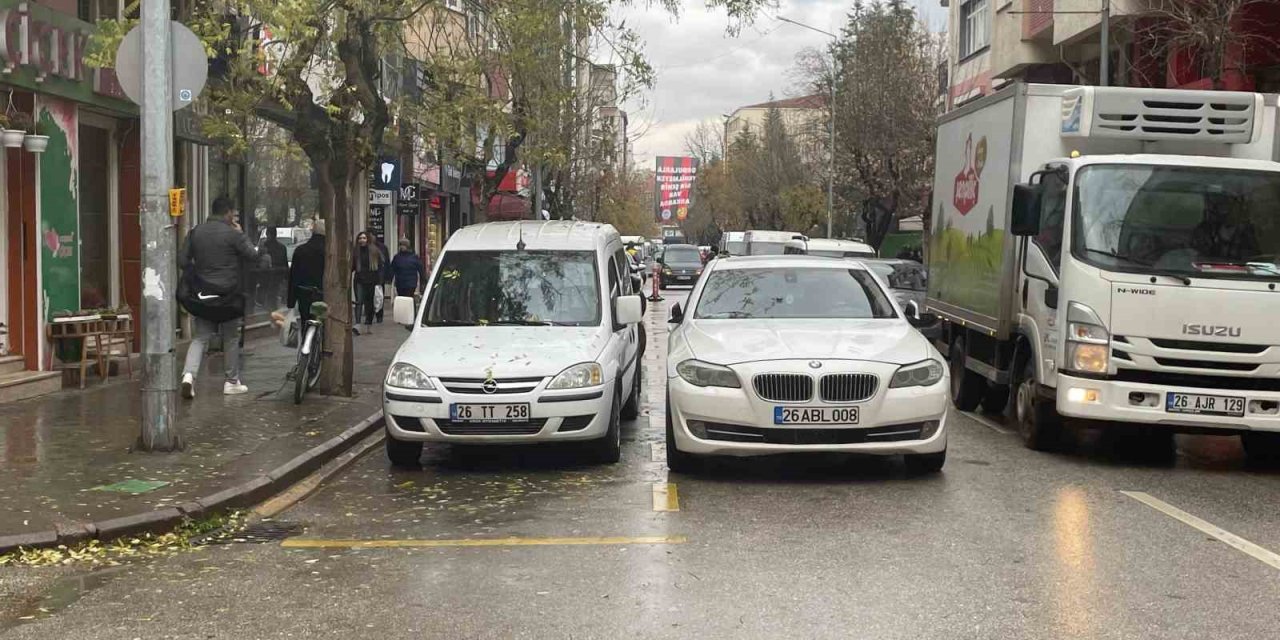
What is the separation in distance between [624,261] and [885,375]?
15.4 feet

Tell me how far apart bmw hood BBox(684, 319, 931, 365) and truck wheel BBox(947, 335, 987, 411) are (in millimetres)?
3901

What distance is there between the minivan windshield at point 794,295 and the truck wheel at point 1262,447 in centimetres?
308

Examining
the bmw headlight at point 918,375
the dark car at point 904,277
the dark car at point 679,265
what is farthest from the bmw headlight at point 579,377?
the dark car at point 679,265

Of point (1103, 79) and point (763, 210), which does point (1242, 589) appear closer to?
point (1103, 79)

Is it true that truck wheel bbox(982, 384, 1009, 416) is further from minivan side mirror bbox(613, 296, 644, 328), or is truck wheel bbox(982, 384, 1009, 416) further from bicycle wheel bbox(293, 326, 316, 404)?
bicycle wheel bbox(293, 326, 316, 404)

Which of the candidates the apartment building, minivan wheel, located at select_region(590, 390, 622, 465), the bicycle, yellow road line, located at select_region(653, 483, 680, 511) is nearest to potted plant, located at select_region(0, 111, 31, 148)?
the bicycle

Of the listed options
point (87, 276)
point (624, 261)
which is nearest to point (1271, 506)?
point (624, 261)

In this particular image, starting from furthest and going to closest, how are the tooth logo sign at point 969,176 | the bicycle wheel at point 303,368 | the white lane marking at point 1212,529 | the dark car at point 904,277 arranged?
1. the dark car at point 904,277
2. the bicycle wheel at point 303,368
3. the tooth logo sign at point 969,176
4. the white lane marking at point 1212,529

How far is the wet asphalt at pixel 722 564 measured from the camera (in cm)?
582

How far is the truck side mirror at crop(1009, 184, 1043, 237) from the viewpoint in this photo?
1055 centimetres

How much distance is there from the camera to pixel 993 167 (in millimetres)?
12359

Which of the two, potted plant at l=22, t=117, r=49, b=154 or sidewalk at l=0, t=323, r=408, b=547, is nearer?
sidewalk at l=0, t=323, r=408, b=547

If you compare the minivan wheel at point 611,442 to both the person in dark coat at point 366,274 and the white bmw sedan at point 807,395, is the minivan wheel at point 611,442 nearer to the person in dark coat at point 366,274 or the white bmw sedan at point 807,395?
the white bmw sedan at point 807,395

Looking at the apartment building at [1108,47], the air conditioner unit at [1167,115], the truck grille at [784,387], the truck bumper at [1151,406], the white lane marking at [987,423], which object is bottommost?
the white lane marking at [987,423]
